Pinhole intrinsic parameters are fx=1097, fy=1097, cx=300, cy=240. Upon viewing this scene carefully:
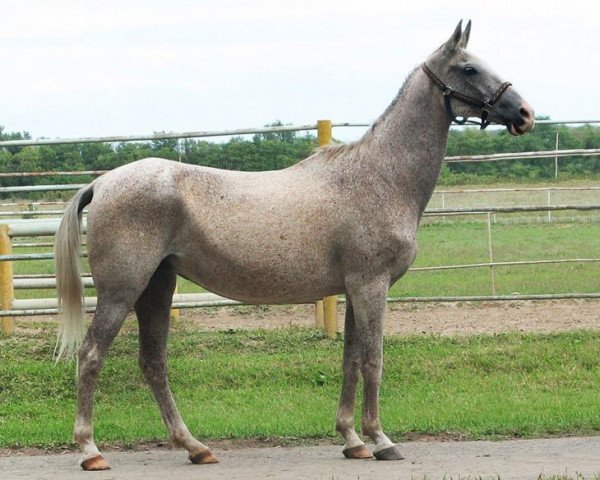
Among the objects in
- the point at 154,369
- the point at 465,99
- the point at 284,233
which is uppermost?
the point at 465,99

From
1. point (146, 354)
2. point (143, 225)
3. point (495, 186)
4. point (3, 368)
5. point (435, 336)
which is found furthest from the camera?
point (495, 186)

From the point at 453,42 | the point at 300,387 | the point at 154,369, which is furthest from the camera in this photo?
the point at 300,387

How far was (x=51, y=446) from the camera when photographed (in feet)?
21.7

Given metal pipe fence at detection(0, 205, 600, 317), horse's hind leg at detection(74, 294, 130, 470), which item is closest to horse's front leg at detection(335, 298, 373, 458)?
horse's hind leg at detection(74, 294, 130, 470)

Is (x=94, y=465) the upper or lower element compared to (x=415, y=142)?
lower

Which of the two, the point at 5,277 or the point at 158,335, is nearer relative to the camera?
the point at 158,335

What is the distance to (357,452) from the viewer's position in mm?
6160

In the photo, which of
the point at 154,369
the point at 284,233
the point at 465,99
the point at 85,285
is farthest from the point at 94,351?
the point at 85,285

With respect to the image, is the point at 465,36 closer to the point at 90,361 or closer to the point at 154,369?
the point at 154,369

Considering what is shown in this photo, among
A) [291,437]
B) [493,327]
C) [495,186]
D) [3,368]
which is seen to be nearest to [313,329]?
[493,327]

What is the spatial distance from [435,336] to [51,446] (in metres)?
4.44

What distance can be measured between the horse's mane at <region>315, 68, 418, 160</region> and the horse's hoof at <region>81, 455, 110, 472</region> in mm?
2134

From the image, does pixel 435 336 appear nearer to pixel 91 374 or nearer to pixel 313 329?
pixel 313 329

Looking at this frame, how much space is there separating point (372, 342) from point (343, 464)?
68 cm
